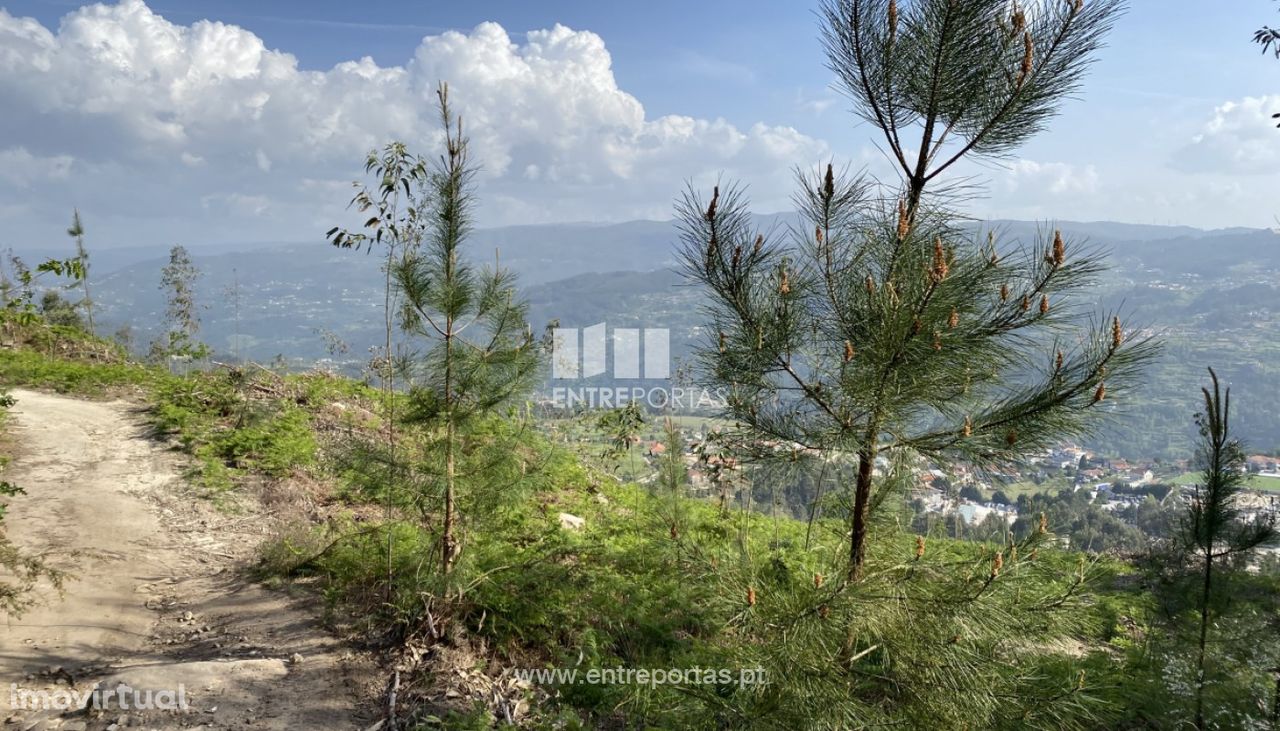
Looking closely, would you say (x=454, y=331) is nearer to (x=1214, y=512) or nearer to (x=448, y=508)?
(x=448, y=508)

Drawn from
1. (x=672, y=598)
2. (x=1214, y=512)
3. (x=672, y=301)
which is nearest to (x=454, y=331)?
(x=672, y=598)

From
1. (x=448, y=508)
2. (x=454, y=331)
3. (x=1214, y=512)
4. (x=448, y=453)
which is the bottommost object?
(x=448, y=508)

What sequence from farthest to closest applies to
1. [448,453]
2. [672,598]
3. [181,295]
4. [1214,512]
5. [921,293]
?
[181,295] < [672,598] < [448,453] < [1214,512] < [921,293]

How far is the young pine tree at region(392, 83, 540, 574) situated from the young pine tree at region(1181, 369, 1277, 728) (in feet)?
16.0

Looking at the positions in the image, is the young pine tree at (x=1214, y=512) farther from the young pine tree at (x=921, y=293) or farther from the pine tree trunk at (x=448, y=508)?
the pine tree trunk at (x=448, y=508)

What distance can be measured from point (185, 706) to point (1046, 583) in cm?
533

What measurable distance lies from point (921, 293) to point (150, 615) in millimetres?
6905

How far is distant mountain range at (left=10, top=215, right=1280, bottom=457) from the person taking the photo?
8394 millimetres

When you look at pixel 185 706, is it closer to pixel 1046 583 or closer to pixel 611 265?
pixel 1046 583

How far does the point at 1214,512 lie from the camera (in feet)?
15.1

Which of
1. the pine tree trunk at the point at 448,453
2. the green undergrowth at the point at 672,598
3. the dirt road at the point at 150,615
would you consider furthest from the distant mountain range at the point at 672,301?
the dirt road at the point at 150,615

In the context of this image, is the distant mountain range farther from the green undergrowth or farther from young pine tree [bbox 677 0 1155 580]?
the green undergrowth

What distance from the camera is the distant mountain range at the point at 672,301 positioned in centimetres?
839

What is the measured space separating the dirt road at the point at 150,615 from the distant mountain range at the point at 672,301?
323cm
